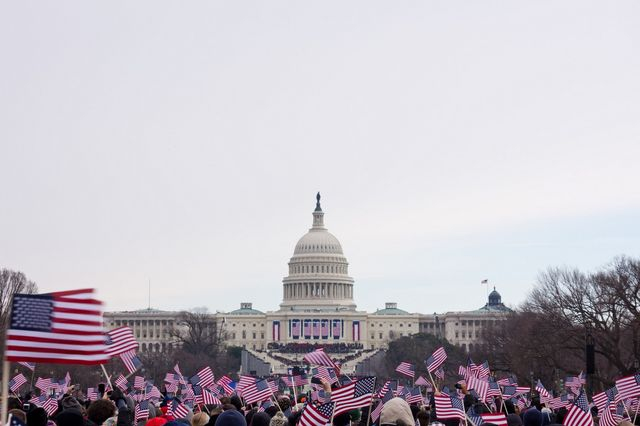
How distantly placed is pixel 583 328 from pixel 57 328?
7080 cm

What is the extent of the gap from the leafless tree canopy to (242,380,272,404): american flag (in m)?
44.6

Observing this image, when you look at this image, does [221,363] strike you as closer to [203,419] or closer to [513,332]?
[513,332]

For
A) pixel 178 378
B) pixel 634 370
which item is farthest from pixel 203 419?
pixel 634 370

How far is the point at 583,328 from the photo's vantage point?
79938 millimetres

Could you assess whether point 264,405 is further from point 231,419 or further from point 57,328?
point 57,328

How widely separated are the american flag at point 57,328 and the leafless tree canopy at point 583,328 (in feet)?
202

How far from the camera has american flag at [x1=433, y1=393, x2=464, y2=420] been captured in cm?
2108

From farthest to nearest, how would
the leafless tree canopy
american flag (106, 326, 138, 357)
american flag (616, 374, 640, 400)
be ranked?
the leafless tree canopy, american flag (616, 374, 640, 400), american flag (106, 326, 138, 357)

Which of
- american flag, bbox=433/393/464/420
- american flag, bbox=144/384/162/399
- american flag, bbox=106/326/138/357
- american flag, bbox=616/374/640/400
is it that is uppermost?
american flag, bbox=106/326/138/357

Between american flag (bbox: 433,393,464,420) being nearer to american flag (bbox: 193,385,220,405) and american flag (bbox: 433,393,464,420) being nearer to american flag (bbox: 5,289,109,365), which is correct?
american flag (bbox: 193,385,220,405)

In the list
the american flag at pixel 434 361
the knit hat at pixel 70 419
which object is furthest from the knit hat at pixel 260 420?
the american flag at pixel 434 361

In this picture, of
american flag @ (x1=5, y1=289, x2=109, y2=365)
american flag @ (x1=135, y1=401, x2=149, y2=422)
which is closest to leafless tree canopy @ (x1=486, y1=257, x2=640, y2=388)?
american flag @ (x1=135, y1=401, x2=149, y2=422)

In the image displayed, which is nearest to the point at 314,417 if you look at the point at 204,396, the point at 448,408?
the point at 448,408

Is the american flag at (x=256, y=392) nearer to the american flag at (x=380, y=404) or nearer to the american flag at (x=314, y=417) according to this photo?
the american flag at (x=380, y=404)
